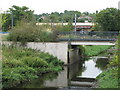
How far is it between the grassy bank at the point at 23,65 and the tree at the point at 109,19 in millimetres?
14299

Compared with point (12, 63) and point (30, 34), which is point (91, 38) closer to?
point (30, 34)

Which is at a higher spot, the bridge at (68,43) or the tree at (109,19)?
the tree at (109,19)

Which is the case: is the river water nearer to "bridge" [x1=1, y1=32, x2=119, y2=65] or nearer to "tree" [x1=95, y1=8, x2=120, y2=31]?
"bridge" [x1=1, y1=32, x2=119, y2=65]

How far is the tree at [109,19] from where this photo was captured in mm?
40719

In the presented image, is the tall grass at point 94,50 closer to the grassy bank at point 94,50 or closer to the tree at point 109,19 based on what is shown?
the grassy bank at point 94,50

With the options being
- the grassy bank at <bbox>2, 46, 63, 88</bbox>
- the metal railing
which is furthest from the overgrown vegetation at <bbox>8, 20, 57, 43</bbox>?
the metal railing

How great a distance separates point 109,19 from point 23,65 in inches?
819

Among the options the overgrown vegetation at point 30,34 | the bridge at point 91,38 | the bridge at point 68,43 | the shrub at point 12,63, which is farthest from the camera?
the bridge at point 91,38

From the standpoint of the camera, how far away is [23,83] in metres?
20.6

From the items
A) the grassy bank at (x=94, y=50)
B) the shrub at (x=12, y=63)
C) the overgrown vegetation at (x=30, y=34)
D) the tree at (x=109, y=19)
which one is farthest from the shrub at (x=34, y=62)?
the tree at (x=109, y=19)

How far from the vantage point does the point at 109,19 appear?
40875 millimetres

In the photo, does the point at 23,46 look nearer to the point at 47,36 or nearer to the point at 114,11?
the point at 47,36

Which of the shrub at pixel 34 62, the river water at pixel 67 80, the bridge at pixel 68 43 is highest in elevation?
the bridge at pixel 68 43

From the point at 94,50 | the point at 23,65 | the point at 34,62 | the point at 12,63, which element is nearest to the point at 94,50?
the point at 94,50
